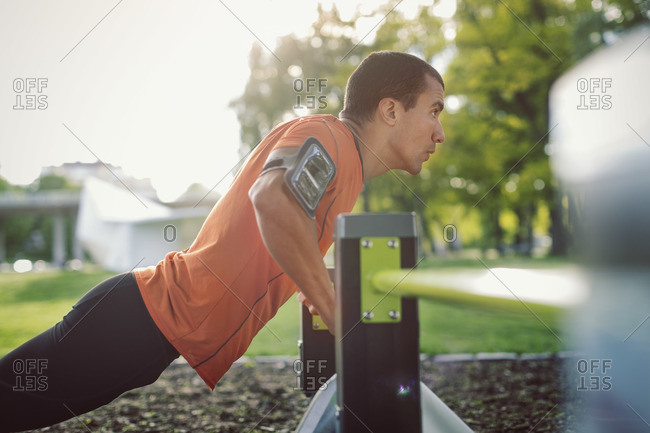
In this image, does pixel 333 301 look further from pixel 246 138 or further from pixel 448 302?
pixel 246 138

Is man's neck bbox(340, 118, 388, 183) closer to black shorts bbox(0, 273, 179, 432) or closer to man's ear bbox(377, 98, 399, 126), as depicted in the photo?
man's ear bbox(377, 98, 399, 126)

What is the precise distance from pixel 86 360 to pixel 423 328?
6.67 metres

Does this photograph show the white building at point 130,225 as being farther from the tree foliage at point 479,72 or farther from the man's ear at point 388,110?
the man's ear at point 388,110

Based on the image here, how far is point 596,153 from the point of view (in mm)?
697

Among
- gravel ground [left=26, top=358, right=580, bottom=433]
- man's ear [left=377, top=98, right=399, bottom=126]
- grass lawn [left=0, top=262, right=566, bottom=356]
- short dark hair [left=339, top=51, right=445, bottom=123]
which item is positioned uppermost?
short dark hair [left=339, top=51, right=445, bottom=123]

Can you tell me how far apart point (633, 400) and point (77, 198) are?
99.8 ft

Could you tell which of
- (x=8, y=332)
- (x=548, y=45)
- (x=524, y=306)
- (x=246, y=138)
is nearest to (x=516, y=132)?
(x=548, y=45)

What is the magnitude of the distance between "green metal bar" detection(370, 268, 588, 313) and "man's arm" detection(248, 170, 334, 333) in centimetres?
19

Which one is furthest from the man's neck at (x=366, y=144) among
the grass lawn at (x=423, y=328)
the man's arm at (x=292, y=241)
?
the grass lawn at (x=423, y=328)

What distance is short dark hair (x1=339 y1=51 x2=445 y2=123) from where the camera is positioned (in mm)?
1786

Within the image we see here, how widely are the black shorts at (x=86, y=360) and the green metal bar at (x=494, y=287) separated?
82 cm

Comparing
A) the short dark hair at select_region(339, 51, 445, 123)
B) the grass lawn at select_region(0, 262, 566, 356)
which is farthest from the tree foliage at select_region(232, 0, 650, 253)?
the short dark hair at select_region(339, 51, 445, 123)

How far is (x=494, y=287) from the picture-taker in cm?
84

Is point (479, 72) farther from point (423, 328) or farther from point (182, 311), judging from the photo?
point (182, 311)
